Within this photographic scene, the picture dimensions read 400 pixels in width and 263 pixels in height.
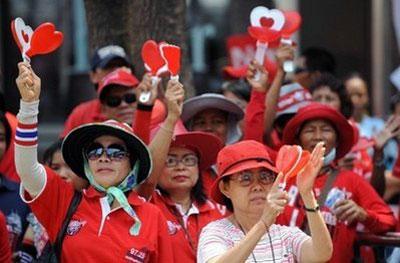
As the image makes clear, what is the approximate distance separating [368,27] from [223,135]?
23.8 ft

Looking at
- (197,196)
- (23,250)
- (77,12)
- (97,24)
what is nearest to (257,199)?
(197,196)

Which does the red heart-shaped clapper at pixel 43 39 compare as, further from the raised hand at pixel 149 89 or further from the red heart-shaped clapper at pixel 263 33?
the red heart-shaped clapper at pixel 263 33

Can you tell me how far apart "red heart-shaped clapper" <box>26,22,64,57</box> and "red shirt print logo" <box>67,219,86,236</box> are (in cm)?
83

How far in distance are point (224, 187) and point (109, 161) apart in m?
0.56

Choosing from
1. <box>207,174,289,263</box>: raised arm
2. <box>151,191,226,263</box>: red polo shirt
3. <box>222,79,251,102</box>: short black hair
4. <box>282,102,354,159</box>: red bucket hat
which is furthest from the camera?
<box>222,79,251,102</box>: short black hair

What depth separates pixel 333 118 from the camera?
20.6ft

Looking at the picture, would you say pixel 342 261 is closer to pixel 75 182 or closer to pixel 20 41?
pixel 75 182

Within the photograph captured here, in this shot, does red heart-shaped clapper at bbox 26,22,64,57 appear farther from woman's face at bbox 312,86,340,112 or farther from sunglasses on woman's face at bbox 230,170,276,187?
woman's face at bbox 312,86,340,112

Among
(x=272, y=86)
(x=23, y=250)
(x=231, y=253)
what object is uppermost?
(x=272, y=86)

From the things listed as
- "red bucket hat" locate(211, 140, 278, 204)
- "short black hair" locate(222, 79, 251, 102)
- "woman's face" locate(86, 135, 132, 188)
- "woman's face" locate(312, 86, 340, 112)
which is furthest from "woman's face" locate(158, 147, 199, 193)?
"woman's face" locate(312, 86, 340, 112)

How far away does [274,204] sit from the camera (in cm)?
473

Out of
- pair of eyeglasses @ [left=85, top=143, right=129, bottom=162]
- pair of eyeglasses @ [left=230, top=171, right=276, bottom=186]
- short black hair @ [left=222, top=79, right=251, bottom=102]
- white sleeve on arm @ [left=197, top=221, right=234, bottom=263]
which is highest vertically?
short black hair @ [left=222, top=79, right=251, bottom=102]

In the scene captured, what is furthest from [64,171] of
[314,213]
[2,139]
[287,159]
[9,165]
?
[314,213]

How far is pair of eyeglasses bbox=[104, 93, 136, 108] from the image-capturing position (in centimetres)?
660
